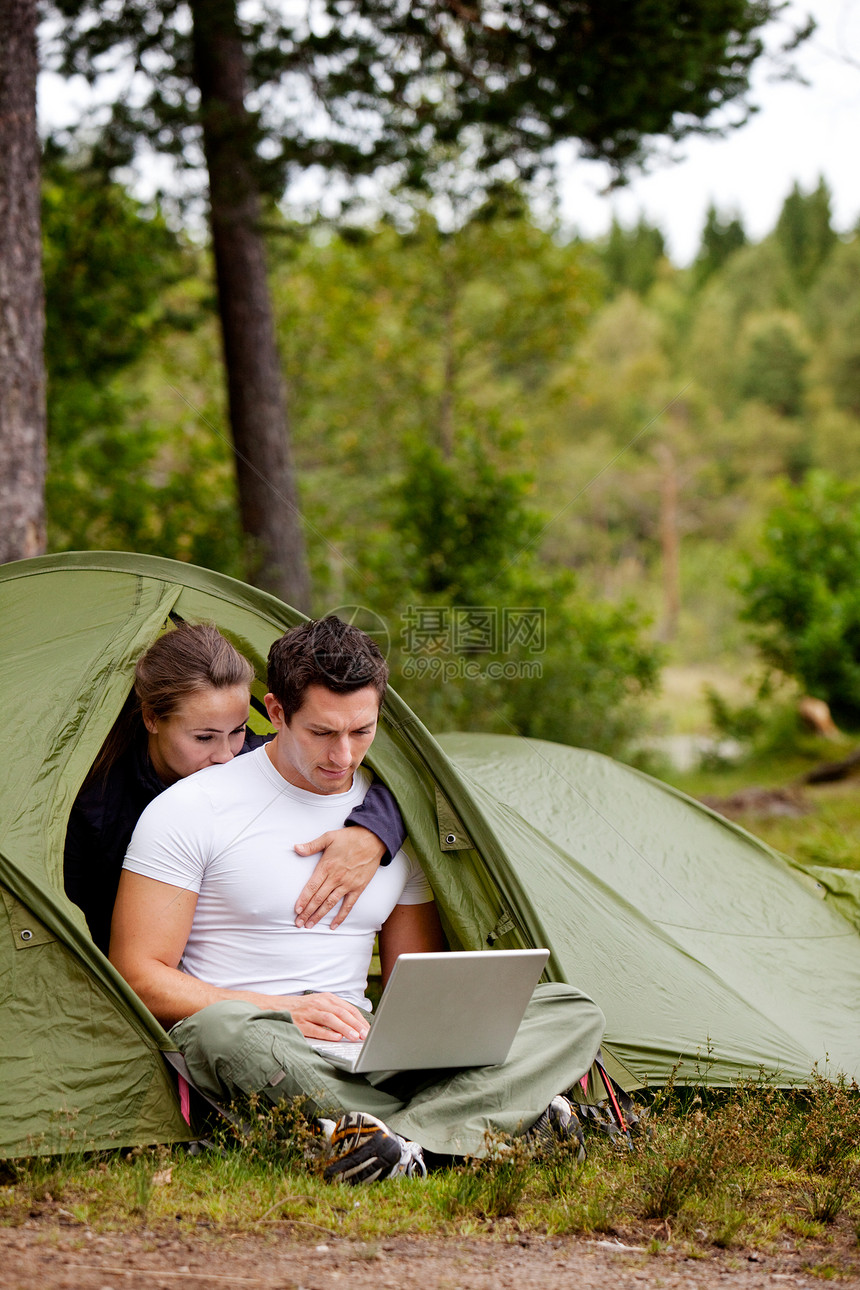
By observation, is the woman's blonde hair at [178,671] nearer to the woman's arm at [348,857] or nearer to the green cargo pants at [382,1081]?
the woman's arm at [348,857]

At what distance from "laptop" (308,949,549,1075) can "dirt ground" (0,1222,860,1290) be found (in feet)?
1.28

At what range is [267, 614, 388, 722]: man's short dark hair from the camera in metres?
2.75

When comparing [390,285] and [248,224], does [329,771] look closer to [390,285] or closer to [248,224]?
[248,224]

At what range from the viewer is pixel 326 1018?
2.73 metres

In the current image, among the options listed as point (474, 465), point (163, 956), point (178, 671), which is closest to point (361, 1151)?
point (163, 956)

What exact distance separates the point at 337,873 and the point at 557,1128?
0.78 m

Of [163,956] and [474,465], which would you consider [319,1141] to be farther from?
[474,465]

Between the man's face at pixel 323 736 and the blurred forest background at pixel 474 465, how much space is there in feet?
9.81

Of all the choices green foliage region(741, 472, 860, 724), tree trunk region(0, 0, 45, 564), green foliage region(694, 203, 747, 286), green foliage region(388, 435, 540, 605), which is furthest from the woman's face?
green foliage region(694, 203, 747, 286)

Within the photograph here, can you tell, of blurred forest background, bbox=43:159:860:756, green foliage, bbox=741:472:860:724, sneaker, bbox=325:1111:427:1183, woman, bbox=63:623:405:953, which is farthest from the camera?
green foliage, bbox=741:472:860:724

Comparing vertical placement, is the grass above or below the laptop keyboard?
below

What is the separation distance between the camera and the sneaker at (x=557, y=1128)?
2.63 m

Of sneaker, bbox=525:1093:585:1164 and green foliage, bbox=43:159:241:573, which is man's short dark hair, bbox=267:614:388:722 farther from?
green foliage, bbox=43:159:241:573

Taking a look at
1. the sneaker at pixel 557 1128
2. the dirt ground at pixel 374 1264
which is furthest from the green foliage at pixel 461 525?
the dirt ground at pixel 374 1264
